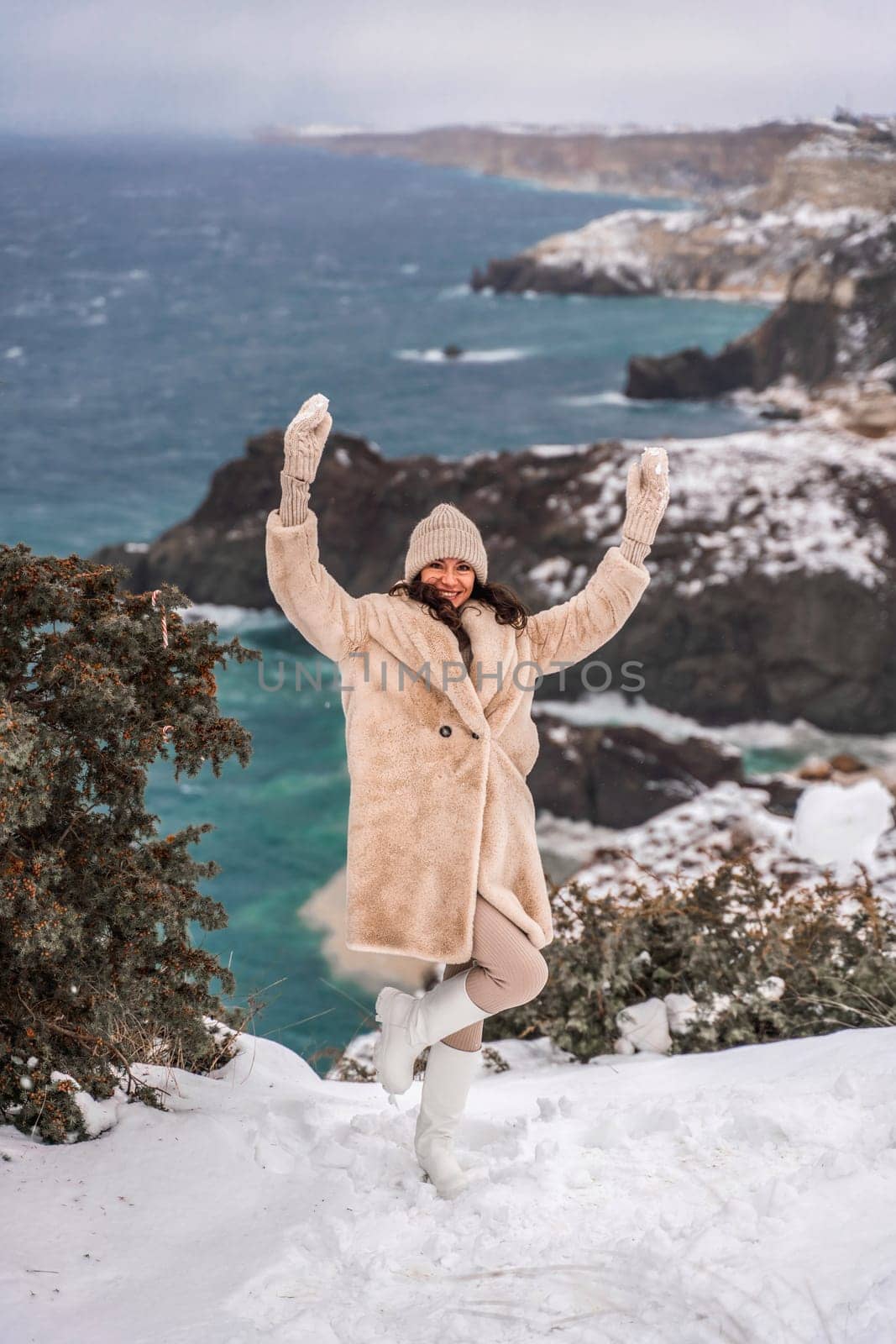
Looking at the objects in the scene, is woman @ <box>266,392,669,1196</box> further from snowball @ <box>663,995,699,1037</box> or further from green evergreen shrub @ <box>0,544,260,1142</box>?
snowball @ <box>663,995,699,1037</box>

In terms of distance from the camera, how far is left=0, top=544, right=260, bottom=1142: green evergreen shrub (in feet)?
7.52

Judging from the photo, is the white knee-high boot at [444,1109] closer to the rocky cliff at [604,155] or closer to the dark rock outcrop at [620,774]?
the dark rock outcrop at [620,774]

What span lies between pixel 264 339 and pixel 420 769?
87.4 ft

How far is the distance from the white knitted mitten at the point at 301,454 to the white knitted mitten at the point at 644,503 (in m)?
0.61

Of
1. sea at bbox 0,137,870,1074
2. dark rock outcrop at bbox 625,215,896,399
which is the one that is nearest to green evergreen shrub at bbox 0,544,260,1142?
sea at bbox 0,137,870,1074

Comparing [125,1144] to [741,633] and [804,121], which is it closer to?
[741,633]

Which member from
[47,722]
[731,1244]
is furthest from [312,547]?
[731,1244]

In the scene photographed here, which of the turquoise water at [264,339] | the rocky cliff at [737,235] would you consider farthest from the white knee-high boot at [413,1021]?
the rocky cliff at [737,235]

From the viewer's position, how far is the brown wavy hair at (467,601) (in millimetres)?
2270

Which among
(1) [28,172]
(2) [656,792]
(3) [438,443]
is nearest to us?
(2) [656,792]

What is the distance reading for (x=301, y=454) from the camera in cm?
212

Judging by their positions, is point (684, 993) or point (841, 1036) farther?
point (684, 993)

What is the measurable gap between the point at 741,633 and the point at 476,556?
14550 millimetres

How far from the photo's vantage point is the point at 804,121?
2497 centimetres
